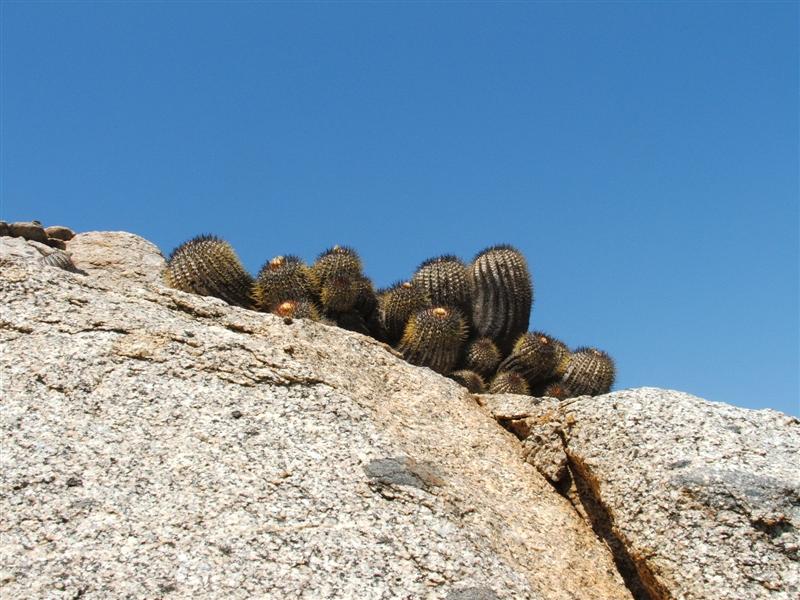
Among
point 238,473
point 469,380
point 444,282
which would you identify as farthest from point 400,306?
point 238,473

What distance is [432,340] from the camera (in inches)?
279

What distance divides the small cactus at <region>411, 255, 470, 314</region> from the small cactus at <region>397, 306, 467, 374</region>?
1.81 ft

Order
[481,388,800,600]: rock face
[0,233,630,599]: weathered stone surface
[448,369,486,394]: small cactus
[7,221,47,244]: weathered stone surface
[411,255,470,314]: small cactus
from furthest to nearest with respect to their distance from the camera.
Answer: [7,221,47,244]: weathered stone surface < [411,255,470,314]: small cactus < [448,369,486,394]: small cactus < [481,388,800,600]: rock face < [0,233,630,599]: weathered stone surface

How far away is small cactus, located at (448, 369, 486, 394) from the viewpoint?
6.88 metres

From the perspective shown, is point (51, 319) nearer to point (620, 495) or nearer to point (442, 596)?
point (442, 596)

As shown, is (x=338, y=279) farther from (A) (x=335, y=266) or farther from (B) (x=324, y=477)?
(B) (x=324, y=477)

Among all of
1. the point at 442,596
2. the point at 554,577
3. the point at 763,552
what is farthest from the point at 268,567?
the point at 763,552

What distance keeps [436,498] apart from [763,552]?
4.16 ft

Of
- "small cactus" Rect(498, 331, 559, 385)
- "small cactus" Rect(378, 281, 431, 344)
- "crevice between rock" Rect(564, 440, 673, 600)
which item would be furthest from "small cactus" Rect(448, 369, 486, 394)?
"crevice between rock" Rect(564, 440, 673, 600)

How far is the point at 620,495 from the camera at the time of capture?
3873mm

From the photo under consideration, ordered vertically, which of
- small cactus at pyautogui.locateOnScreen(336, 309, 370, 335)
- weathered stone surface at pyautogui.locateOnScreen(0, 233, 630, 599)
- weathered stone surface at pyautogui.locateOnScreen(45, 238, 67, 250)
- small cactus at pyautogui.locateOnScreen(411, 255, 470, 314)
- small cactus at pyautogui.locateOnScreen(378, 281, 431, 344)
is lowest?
weathered stone surface at pyautogui.locateOnScreen(0, 233, 630, 599)

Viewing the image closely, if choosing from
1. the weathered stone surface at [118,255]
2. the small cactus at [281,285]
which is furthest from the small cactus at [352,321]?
the weathered stone surface at [118,255]

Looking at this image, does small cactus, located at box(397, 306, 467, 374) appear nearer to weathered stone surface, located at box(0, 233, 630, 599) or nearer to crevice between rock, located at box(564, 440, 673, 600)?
weathered stone surface, located at box(0, 233, 630, 599)

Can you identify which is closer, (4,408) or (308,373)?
(4,408)
